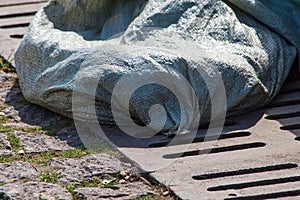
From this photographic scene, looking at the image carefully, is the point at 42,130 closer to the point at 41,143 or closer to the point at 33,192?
the point at 41,143

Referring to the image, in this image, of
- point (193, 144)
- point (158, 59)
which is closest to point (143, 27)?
point (158, 59)

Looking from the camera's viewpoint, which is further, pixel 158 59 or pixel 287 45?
pixel 287 45

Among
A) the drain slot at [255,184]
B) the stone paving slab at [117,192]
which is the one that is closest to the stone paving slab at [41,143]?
the stone paving slab at [117,192]

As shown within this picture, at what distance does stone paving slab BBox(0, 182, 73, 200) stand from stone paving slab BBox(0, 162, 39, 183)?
92 millimetres

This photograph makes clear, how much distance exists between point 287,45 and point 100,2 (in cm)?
115

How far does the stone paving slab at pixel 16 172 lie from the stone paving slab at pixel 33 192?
0.09 m

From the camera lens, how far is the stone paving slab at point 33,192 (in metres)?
4.10

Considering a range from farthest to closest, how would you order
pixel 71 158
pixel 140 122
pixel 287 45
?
pixel 287 45 → pixel 140 122 → pixel 71 158

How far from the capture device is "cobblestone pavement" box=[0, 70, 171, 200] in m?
4.18

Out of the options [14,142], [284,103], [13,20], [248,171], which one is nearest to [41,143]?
[14,142]

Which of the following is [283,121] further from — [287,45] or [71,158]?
[71,158]

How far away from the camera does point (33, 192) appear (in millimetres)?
4156

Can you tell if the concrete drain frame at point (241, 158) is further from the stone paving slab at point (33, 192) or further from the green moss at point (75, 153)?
the stone paving slab at point (33, 192)

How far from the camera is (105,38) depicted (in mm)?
5676
